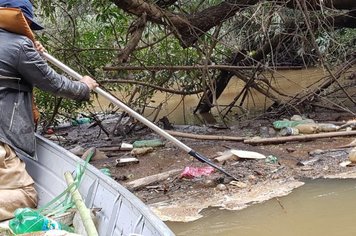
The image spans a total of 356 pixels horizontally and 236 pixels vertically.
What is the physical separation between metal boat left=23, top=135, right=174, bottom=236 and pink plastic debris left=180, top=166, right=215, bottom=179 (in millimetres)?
1777

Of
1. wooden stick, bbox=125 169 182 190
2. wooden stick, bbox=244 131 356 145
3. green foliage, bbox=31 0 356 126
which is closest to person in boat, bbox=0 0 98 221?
wooden stick, bbox=125 169 182 190

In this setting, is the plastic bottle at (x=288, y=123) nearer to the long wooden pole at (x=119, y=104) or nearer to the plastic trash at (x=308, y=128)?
the plastic trash at (x=308, y=128)

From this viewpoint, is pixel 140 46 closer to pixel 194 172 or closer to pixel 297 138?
pixel 297 138

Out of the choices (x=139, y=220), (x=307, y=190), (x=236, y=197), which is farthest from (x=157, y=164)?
(x=139, y=220)

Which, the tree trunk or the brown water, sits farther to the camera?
the tree trunk

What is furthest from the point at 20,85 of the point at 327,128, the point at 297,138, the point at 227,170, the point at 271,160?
the point at 327,128

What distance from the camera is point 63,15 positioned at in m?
7.93

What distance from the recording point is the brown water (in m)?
4.23

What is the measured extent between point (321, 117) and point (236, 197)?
3.24 metres

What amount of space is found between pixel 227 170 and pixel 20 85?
2598mm

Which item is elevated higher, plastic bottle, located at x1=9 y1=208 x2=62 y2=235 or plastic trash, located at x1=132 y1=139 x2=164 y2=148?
plastic bottle, located at x1=9 y1=208 x2=62 y2=235

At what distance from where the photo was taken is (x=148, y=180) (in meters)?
5.29

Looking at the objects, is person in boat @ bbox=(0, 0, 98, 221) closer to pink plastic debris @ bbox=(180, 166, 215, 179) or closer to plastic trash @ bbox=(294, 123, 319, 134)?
pink plastic debris @ bbox=(180, 166, 215, 179)

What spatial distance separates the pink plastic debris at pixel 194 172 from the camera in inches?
211
